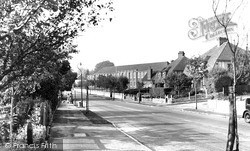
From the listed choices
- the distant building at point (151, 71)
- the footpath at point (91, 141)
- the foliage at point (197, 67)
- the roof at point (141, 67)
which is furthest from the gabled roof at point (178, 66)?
the footpath at point (91, 141)

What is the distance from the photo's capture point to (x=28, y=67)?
698 cm

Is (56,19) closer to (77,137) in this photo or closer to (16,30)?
(16,30)

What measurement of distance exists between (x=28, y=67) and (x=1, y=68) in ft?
1.92

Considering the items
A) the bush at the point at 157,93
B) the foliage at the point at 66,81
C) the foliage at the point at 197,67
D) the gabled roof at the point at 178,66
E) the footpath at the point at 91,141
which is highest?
the gabled roof at the point at 178,66

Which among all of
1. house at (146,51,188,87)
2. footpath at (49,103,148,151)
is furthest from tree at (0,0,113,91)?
house at (146,51,188,87)

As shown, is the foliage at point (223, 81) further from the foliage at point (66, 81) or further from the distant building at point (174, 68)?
the distant building at point (174, 68)

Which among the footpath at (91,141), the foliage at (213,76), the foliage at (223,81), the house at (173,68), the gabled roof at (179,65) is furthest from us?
the house at (173,68)

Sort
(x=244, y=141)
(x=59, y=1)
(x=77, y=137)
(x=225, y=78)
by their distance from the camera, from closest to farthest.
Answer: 1. (x=59, y=1)
2. (x=244, y=141)
3. (x=77, y=137)
4. (x=225, y=78)

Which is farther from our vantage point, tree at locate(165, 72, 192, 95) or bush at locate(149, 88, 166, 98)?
bush at locate(149, 88, 166, 98)

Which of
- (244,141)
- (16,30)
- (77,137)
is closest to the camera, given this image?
(16,30)

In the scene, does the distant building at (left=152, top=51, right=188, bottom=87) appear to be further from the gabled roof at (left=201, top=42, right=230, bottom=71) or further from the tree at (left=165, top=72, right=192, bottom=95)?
the tree at (left=165, top=72, right=192, bottom=95)

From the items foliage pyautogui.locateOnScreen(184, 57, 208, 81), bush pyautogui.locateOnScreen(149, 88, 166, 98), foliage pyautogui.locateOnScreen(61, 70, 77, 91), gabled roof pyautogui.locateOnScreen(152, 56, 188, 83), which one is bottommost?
bush pyautogui.locateOnScreen(149, 88, 166, 98)

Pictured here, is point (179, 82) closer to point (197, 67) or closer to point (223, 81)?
point (197, 67)

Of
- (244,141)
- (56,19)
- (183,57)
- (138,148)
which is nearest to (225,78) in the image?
(183,57)
